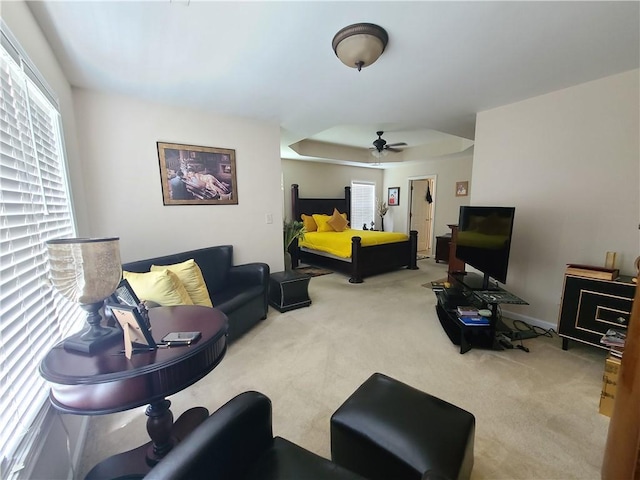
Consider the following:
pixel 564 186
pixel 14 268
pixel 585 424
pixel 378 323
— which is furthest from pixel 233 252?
pixel 564 186

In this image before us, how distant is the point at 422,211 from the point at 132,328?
7.08m

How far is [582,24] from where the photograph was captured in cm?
159

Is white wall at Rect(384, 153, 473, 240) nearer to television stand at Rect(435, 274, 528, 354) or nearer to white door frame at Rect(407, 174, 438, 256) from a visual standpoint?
white door frame at Rect(407, 174, 438, 256)

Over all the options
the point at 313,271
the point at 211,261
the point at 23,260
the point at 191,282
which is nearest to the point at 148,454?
the point at 23,260

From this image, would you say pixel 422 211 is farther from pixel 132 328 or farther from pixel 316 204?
pixel 132 328

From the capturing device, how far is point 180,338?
114 centimetres

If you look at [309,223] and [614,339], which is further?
[309,223]

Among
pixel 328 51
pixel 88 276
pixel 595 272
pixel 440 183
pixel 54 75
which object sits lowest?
pixel 595 272

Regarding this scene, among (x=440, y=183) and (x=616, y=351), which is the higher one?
(x=440, y=183)

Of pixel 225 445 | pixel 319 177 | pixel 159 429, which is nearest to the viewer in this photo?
pixel 225 445

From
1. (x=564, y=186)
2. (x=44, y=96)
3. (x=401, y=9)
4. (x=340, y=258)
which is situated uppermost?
(x=401, y=9)

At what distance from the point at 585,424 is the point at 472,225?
5.84ft

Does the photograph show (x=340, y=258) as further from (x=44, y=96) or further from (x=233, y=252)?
(x=44, y=96)

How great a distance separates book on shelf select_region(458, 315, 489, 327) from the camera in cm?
231
